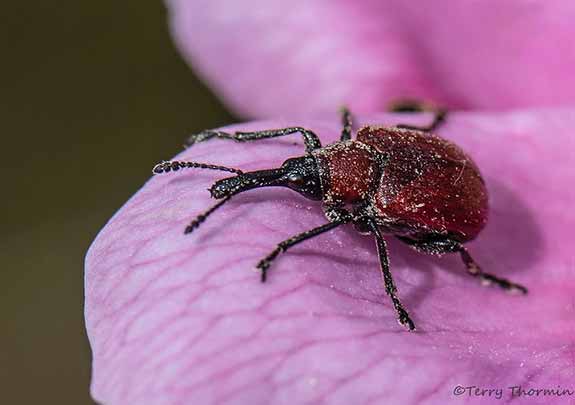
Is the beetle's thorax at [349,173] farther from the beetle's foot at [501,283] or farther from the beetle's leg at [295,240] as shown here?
the beetle's foot at [501,283]

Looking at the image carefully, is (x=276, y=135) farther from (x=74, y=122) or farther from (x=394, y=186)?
(x=74, y=122)

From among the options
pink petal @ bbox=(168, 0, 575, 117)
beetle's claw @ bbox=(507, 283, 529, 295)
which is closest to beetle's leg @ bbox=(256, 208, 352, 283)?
beetle's claw @ bbox=(507, 283, 529, 295)

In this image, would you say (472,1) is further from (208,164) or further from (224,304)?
(224,304)

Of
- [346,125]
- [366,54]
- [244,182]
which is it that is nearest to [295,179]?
[244,182]

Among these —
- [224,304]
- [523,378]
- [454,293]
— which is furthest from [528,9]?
[224,304]

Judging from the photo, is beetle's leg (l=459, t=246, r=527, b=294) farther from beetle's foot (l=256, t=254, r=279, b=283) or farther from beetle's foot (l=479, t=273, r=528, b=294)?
beetle's foot (l=256, t=254, r=279, b=283)
